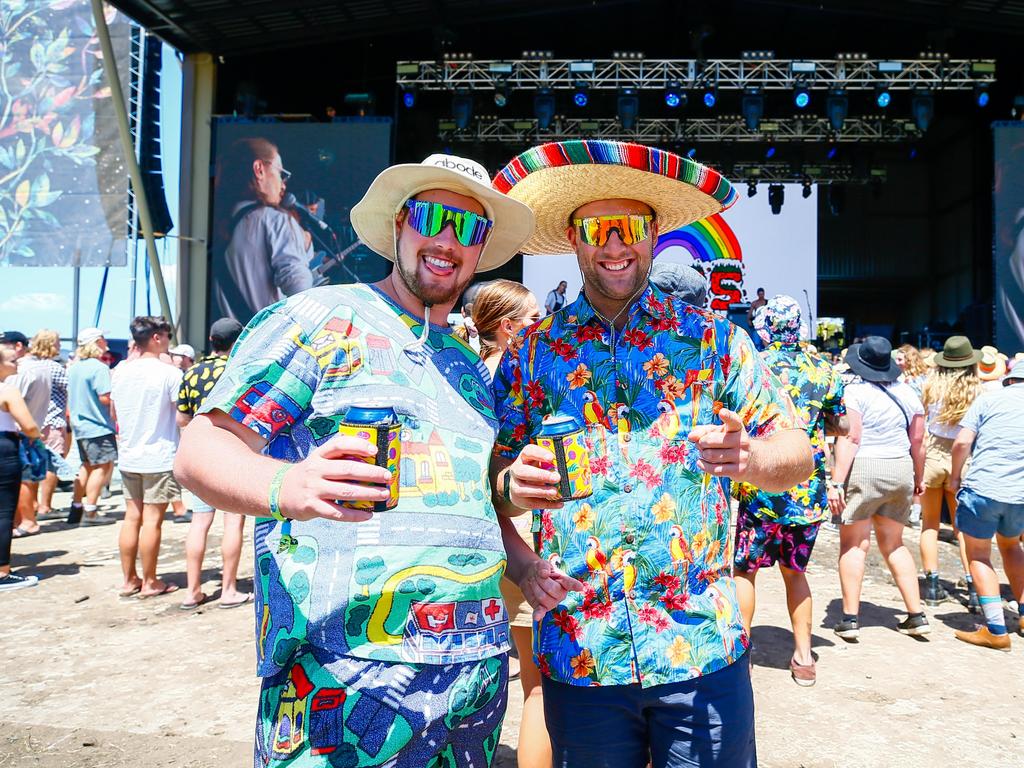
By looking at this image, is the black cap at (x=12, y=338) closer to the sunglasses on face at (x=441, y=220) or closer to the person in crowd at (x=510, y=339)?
the person in crowd at (x=510, y=339)

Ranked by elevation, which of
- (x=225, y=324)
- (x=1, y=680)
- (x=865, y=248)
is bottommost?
(x=1, y=680)

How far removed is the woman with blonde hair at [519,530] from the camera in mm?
2316

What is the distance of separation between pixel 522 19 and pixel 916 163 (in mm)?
14338

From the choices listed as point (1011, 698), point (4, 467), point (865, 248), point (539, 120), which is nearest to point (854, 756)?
point (1011, 698)

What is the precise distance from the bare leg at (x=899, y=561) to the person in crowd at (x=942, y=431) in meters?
0.81

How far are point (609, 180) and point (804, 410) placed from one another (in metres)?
2.38

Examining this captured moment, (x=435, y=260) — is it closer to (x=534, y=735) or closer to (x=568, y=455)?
(x=568, y=455)

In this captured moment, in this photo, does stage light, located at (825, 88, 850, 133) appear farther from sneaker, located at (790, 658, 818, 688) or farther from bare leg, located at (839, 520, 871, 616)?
sneaker, located at (790, 658, 818, 688)

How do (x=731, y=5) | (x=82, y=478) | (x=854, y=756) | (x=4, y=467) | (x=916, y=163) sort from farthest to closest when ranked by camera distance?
(x=916, y=163) → (x=731, y=5) → (x=82, y=478) → (x=4, y=467) → (x=854, y=756)

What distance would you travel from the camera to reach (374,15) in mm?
13602

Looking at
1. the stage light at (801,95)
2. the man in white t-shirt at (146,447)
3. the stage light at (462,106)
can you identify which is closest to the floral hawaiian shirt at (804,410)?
the man in white t-shirt at (146,447)

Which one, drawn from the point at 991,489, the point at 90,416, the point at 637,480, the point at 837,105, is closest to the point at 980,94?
the point at 837,105

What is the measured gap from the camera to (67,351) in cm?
1446

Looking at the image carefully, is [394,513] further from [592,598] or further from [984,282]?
[984,282]
